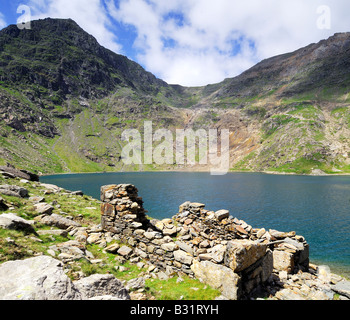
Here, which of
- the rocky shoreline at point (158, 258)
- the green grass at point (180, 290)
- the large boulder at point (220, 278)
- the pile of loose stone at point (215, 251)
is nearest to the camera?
the rocky shoreline at point (158, 258)

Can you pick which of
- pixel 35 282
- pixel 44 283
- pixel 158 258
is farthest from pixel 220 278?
pixel 35 282

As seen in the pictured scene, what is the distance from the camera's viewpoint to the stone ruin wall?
12109 mm

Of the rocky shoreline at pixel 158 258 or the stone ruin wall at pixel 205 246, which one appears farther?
the stone ruin wall at pixel 205 246

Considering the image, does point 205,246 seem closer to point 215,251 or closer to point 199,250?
point 199,250

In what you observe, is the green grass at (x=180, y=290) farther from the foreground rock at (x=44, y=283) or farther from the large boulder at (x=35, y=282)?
the large boulder at (x=35, y=282)

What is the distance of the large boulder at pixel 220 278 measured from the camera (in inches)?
447

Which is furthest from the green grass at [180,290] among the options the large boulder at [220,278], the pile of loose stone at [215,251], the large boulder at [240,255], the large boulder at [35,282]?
the large boulder at [35,282]

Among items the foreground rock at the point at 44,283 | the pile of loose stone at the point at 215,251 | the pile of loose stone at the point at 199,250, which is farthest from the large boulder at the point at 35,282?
the pile of loose stone at the point at 215,251

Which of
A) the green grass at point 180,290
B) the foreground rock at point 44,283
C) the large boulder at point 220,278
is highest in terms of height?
the foreground rock at point 44,283

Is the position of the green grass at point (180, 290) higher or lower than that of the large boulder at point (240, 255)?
lower

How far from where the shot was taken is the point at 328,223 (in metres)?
44.7

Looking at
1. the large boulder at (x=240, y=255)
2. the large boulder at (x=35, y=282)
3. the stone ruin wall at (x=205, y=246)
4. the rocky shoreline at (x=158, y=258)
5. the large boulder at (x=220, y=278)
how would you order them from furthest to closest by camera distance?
the stone ruin wall at (x=205, y=246), the large boulder at (x=240, y=255), the large boulder at (x=220, y=278), the rocky shoreline at (x=158, y=258), the large boulder at (x=35, y=282)

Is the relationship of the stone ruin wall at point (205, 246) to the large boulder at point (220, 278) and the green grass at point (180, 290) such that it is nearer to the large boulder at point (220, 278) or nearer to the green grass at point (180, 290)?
the large boulder at point (220, 278)

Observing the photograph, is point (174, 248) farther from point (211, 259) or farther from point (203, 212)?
point (203, 212)
